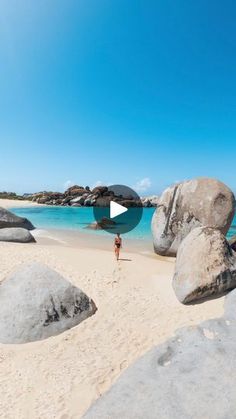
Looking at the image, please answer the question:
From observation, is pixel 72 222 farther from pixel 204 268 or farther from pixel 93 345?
pixel 93 345

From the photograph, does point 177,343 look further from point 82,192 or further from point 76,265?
point 82,192

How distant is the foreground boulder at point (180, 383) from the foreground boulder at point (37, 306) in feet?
7.61

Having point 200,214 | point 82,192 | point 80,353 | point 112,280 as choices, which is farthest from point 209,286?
point 82,192

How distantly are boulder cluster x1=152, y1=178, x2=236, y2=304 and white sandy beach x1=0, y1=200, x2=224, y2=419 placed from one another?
1.69ft

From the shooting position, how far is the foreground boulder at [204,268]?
8648 mm

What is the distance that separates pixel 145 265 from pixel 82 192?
7531cm

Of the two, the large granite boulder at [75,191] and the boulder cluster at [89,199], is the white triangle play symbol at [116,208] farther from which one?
the large granite boulder at [75,191]

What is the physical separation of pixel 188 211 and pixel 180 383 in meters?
9.88

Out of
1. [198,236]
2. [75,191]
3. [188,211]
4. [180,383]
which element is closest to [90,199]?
[75,191]

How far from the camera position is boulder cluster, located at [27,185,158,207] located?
72.8 metres

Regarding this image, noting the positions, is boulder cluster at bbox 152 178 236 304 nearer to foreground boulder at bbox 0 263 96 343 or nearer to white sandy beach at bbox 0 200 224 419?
white sandy beach at bbox 0 200 224 419

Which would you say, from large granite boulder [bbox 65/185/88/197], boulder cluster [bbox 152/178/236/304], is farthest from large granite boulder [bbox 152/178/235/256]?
large granite boulder [bbox 65/185/88/197]

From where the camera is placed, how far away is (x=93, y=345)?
266 inches

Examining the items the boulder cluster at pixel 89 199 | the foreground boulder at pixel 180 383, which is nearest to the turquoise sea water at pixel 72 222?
the foreground boulder at pixel 180 383
